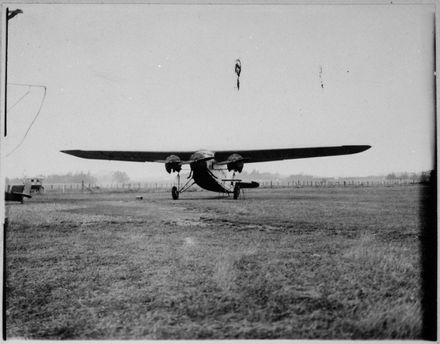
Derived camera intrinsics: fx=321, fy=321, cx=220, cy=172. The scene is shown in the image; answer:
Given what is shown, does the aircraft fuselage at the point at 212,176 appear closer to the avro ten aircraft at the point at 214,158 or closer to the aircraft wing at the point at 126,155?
the avro ten aircraft at the point at 214,158

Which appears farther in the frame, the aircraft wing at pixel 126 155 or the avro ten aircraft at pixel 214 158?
the avro ten aircraft at pixel 214 158

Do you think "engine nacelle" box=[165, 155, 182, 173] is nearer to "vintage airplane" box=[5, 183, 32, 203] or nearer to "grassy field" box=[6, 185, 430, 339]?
"grassy field" box=[6, 185, 430, 339]

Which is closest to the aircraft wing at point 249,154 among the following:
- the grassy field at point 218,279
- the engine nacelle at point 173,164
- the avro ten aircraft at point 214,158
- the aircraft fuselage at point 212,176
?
the avro ten aircraft at point 214,158

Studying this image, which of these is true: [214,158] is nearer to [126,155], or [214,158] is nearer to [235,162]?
[235,162]

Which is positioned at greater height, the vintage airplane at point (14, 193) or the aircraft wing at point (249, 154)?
the aircraft wing at point (249, 154)

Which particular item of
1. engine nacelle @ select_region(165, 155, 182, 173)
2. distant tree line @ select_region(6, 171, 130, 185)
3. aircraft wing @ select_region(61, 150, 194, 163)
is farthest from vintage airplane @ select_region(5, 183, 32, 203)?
engine nacelle @ select_region(165, 155, 182, 173)

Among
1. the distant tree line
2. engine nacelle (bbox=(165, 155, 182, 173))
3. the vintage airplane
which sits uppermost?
engine nacelle (bbox=(165, 155, 182, 173))
